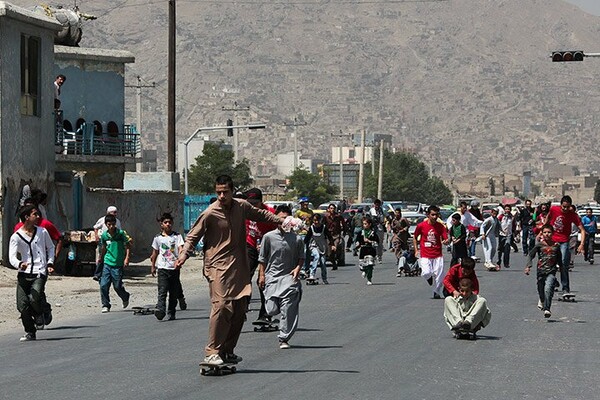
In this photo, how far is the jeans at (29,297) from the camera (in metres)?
19.2

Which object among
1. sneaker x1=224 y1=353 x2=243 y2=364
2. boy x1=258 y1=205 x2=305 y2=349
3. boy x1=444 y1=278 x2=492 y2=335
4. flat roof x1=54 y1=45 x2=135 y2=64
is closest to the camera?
sneaker x1=224 y1=353 x2=243 y2=364

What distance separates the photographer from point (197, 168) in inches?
4377

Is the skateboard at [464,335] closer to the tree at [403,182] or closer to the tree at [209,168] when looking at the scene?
the tree at [209,168]

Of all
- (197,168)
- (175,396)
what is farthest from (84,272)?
(197,168)

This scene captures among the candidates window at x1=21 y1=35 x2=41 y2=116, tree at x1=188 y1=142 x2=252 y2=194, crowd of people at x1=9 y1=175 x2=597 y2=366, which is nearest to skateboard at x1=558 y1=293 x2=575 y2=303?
crowd of people at x1=9 y1=175 x2=597 y2=366

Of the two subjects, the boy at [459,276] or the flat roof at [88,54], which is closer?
the boy at [459,276]

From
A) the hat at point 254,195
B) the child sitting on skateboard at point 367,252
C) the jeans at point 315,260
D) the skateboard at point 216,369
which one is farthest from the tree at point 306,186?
Answer: the skateboard at point 216,369

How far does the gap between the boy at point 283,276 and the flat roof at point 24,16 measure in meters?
17.5

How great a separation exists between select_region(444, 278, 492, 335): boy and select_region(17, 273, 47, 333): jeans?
5.24 m

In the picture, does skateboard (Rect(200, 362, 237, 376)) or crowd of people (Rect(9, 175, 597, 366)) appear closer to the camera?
skateboard (Rect(200, 362, 237, 376))

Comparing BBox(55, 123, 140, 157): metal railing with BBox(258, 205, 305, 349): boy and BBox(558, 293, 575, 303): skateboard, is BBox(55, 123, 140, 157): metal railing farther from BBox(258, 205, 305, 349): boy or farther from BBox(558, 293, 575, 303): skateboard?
BBox(258, 205, 305, 349): boy

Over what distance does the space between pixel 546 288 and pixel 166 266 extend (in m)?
5.64

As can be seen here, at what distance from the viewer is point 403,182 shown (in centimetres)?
17575

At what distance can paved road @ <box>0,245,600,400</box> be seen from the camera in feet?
45.0
